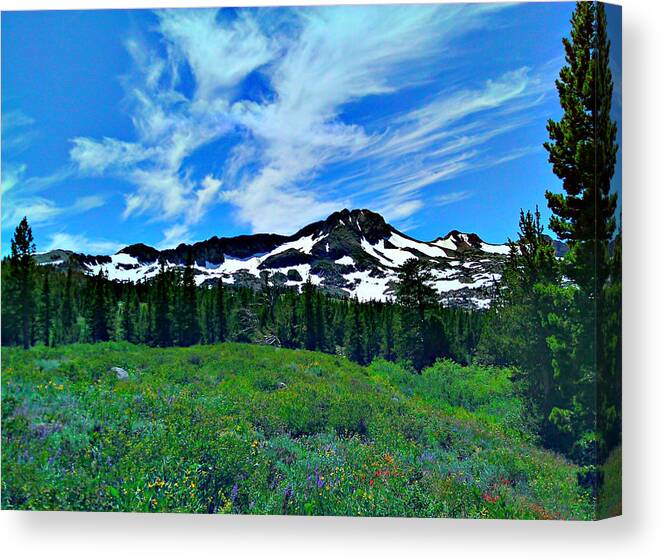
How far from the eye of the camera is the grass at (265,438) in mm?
9758

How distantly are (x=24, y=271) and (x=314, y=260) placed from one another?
4300mm

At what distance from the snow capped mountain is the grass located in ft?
3.44

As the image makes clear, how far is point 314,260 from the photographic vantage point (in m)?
10.5

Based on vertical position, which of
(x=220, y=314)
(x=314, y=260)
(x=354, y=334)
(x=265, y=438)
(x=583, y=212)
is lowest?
(x=265, y=438)

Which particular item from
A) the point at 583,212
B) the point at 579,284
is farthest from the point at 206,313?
the point at 583,212

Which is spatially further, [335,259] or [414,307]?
[335,259]

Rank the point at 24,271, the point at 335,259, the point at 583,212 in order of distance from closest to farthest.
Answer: the point at 583,212, the point at 335,259, the point at 24,271

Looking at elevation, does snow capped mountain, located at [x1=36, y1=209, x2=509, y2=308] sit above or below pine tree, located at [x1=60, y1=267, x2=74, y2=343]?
above

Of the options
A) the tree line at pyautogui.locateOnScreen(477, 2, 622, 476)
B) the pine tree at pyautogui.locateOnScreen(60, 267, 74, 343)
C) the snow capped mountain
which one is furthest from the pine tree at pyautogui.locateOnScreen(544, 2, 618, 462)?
the pine tree at pyautogui.locateOnScreen(60, 267, 74, 343)

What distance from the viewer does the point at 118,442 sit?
10.2m

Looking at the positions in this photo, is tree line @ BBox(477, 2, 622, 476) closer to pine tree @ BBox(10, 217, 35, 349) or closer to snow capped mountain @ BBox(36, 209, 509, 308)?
snow capped mountain @ BBox(36, 209, 509, 308)

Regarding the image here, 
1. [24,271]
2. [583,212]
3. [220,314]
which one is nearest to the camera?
[583,212]

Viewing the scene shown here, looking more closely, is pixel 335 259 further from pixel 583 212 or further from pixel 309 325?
pixel 583 212

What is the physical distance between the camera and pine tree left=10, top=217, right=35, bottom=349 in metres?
10.7
